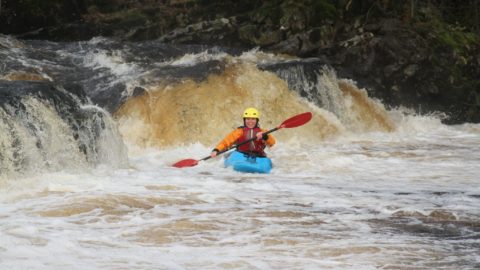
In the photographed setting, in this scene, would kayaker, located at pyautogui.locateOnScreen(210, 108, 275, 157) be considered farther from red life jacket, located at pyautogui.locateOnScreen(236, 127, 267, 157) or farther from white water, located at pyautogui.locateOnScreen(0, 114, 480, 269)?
white water, located at pyautogui.locateOnScreen(0, 114, 480, 269)

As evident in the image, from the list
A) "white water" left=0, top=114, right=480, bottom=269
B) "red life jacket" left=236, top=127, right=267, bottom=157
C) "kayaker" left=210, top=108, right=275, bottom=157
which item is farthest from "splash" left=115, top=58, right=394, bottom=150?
"red life jacket" left=236, top=127, right=267, bottom=157

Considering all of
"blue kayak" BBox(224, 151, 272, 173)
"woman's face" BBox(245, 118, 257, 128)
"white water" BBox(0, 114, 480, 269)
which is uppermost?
"woman's face" BBox(245, 118, 257, 128)

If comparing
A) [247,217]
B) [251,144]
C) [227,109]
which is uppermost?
[227,109]

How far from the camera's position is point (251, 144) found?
28.9 ft

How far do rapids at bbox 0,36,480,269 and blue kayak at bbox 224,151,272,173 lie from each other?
0.15 metres

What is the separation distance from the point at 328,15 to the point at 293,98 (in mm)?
3265

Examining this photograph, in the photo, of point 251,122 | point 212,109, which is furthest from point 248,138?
point 212,109

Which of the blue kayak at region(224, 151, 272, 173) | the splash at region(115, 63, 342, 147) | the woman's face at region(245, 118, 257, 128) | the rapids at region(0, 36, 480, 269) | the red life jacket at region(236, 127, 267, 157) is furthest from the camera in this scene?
the splash at region(115, 63, 342, 147)

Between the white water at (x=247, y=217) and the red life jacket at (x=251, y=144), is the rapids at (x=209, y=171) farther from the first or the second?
the red life jacket at (x=251, y=144)

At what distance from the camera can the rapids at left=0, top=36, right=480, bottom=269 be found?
195 inches

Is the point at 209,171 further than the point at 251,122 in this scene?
No

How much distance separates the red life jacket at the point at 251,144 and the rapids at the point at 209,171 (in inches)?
12.3

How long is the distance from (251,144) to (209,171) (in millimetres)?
623

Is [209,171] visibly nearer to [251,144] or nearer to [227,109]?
[251,144]
